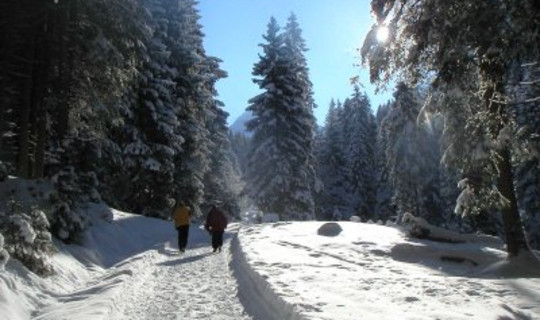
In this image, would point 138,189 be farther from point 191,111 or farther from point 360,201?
point 360,201

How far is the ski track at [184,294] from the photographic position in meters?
9.37

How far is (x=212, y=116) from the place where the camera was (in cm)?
3841

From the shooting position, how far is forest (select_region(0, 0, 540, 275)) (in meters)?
9.90

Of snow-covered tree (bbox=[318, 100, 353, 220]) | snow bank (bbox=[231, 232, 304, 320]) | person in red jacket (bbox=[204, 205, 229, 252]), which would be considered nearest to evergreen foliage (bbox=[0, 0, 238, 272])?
person in red jacket (bbox=[204, 205, 229, 252])

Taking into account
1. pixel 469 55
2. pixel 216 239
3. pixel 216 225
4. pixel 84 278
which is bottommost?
pixel 84 278

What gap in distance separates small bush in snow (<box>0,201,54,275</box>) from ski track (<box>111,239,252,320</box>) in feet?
6.04

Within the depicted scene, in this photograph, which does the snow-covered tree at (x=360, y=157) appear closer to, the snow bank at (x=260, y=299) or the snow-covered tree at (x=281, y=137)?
the snow-covered tree at (x=281, y=137)

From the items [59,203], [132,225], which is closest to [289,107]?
[132,225]

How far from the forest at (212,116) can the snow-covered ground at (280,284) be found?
39.5 inches

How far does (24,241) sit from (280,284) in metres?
5.06

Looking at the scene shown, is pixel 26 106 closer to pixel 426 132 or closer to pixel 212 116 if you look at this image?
pixel 212 116

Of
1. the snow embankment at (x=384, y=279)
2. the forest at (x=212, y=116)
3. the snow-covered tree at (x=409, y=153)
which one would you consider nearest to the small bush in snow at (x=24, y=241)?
the forest at (x=212, y=116)

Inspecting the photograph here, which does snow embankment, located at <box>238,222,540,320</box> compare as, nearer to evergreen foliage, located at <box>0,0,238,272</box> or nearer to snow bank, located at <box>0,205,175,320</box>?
snow bank, located at <box>0,205,175,320</box>

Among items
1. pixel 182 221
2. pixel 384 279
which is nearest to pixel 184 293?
pixel 384 279
